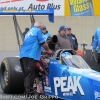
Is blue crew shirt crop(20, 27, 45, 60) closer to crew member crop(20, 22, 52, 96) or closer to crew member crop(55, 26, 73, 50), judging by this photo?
crew member crop(20, 22, 52, 96)

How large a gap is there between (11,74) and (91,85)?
9.60 ft

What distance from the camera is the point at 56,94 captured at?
8781 millimetres

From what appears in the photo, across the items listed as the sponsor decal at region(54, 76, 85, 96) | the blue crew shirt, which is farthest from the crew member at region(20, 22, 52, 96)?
the sponsor decal at region(54, 76, 85, 96)

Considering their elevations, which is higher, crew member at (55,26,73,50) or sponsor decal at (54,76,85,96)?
crew member at (55,26,73,50)

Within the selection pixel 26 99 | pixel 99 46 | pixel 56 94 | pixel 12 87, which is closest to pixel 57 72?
pixel 56 94

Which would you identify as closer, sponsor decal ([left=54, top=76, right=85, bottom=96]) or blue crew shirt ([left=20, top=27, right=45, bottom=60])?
sponsor decal ([left=54, top=76, right=85, bottom=96])

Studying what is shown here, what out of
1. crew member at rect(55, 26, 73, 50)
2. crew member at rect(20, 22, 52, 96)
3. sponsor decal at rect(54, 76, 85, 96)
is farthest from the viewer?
crew member at rect(55, 26, 73, 50)

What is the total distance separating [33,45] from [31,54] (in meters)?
0.20

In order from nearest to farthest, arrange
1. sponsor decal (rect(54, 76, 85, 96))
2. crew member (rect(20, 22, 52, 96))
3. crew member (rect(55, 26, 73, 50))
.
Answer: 1. sponsor decal (rect(54, 76, 85, 96))
2. crew member (rect(20, 22, 52, 96))
3. crew member (rect(55, 26, 73, 50))

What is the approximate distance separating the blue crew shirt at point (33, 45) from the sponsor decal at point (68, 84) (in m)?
0.85

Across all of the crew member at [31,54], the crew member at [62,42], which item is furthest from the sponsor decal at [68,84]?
the crew member at [62,42]

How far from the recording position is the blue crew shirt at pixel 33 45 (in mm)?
9359

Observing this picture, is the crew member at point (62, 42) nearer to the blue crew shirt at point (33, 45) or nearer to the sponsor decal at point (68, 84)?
the blue crew shirt at point (33, 45)

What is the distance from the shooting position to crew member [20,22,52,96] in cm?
934
